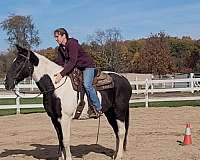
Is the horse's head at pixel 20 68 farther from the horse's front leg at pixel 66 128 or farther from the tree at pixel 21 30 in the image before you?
the tree at pixel 21 30

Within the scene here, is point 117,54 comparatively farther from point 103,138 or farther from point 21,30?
point 103,138

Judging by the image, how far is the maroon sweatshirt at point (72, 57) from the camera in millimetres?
6930

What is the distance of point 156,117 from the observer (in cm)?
1462

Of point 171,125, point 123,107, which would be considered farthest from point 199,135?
point 123,107

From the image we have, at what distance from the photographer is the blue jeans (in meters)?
7.10

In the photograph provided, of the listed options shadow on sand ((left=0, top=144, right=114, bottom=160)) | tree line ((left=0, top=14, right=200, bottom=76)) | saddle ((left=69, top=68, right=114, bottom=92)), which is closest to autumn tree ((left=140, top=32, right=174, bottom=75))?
tree line ((left=0, top=14, right=200, bottom=76))

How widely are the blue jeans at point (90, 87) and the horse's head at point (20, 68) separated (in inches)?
35.7

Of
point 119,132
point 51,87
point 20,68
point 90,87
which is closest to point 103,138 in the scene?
point 119,132

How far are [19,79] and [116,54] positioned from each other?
57.3 m

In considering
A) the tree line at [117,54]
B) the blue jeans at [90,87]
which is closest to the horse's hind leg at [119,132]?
the blue jeans at [90,87]

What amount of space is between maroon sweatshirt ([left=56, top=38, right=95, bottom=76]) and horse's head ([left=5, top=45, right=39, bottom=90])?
0.55 m

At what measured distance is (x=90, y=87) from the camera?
7117 mm

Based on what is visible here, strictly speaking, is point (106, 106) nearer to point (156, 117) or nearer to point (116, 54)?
point (156, 117)

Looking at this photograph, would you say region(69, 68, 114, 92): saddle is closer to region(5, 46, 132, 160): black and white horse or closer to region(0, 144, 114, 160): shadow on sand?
region(5, 46, 132, 160): black and white horse
